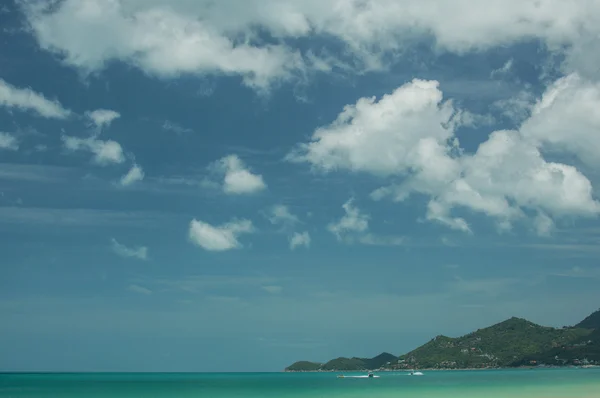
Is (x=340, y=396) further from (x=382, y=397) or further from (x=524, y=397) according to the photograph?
(x=524, y=397)

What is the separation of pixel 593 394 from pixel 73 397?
6056 cm

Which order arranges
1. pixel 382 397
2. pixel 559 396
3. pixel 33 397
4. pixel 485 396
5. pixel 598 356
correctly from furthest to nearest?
1. pixel 598 356
2. pixel 33 397
3. pixel 382 397
4. pixel 485 396
5. pixel 559 396

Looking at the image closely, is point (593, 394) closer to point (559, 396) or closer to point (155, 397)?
point (559, 396)

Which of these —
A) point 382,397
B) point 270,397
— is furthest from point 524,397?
point 270,397

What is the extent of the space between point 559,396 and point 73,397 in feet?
189

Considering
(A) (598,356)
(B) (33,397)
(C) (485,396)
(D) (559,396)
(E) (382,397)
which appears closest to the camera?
(D) (559,396)

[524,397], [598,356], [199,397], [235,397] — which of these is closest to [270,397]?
[235,397]

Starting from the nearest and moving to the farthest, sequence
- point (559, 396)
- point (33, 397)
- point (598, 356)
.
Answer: point (559, 396) → point (33, 397) → point (598, 356)

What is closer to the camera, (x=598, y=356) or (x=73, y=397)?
(x=73, y=397)

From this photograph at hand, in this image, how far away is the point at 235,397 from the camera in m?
74.5

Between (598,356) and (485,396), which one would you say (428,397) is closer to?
(485,396)

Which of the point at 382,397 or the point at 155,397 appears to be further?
the point at 155,397

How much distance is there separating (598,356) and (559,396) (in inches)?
6529

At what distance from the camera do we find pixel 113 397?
76375mm
